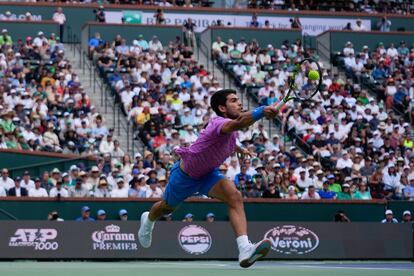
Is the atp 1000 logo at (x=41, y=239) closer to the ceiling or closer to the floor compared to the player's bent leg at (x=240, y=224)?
closer to the floor

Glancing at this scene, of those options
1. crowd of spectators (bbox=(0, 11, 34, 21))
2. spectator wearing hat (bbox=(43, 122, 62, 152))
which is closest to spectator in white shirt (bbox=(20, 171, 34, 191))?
spectator wearing hat (bbox=(43, 122, 62, 152))

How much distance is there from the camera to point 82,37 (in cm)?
3422

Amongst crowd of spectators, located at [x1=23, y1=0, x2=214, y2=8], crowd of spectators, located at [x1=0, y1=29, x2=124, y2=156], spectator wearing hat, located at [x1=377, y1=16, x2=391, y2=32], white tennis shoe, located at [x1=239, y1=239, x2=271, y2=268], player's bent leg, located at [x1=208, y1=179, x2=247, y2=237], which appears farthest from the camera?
spectator wearing hat, located at [x1=377, y1=16, x2=391, y2=32]

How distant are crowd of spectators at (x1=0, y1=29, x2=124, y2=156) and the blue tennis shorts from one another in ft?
39.3

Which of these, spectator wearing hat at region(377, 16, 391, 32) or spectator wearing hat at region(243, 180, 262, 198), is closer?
spectator wearing hat at region(243, 180, 262, 198)

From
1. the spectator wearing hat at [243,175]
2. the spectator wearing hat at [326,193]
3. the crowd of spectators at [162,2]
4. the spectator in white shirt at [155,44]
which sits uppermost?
the crowd of spectators at [162,2]

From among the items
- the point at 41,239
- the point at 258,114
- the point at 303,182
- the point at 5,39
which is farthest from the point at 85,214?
the point at 5,39

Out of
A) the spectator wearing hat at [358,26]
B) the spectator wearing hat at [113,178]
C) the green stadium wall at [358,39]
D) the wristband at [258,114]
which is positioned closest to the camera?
the wristband at [258,114]

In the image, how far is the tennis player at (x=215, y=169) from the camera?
1106 cm

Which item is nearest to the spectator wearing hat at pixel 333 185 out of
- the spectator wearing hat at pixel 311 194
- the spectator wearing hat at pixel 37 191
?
the spectator wearing hat at pixel 311 194

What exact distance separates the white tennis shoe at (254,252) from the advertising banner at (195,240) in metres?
7.78

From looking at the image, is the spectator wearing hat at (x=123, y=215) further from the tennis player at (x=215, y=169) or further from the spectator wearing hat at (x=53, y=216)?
the tennis player at (x=215, y=169)

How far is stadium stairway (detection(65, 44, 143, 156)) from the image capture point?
26.4 metres

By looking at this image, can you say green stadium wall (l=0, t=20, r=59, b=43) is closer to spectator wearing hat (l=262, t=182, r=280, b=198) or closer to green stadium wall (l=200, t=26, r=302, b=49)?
green stadium wall (l=200, t=26, r=302, b=49)
